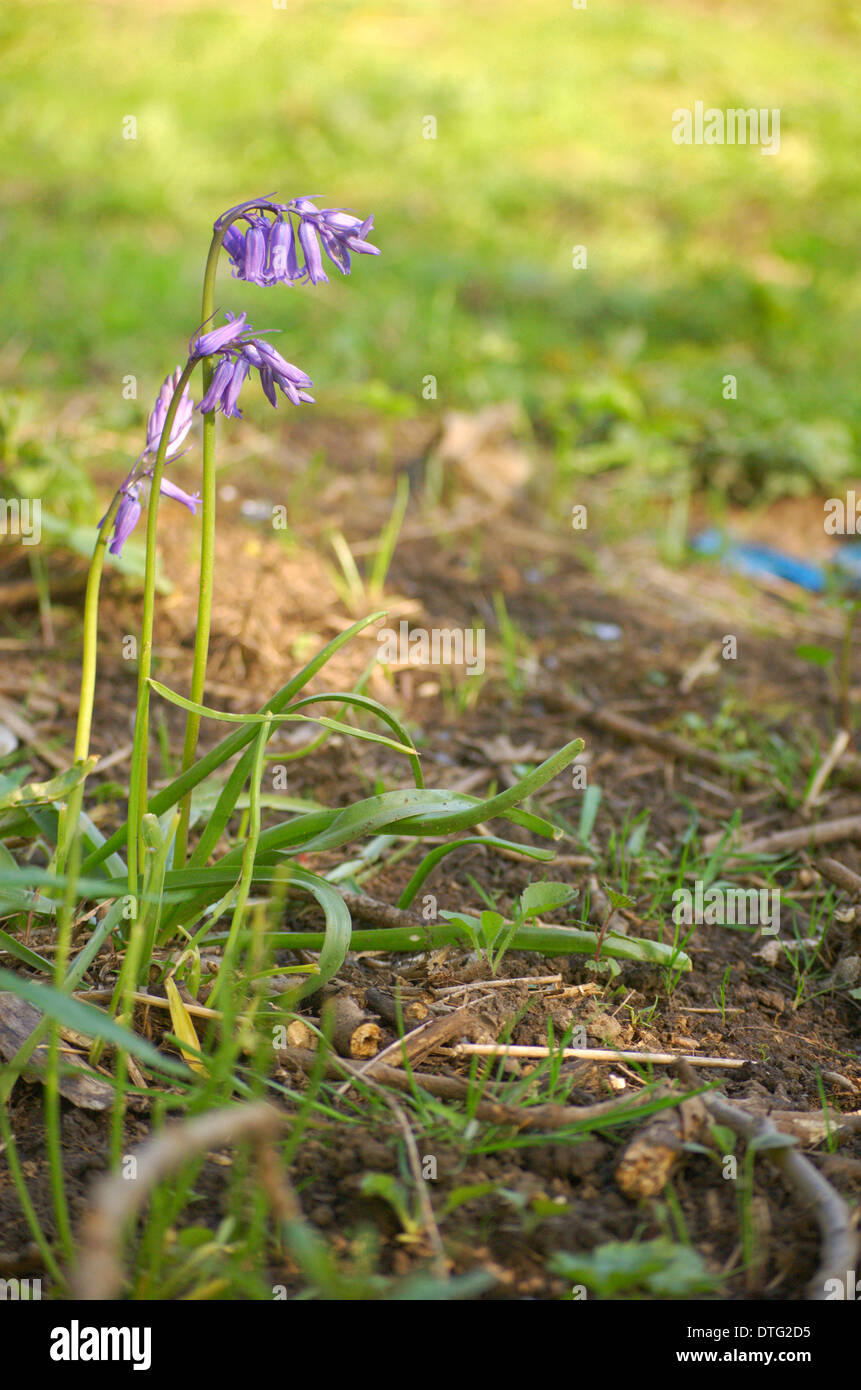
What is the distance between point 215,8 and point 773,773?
40.0 ft

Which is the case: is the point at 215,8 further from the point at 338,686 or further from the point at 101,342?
the point at 338,686

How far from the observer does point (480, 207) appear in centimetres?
753

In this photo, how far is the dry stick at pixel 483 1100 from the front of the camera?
4.67ft

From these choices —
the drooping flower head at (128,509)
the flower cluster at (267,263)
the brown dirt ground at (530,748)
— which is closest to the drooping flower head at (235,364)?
the flower cluster at (267,263)

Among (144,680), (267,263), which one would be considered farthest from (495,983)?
(267,263)

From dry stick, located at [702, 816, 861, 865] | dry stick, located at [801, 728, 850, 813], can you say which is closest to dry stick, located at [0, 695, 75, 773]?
dry stick, located at [702, 816, 861, 865]

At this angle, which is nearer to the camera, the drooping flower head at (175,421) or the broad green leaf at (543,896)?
the drooping flower head at (175,421)

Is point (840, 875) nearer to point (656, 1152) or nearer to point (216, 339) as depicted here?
point (656, 1152)

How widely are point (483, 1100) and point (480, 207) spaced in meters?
7.24

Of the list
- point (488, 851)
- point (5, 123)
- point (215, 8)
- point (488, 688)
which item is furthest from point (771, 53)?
point (488, 851)

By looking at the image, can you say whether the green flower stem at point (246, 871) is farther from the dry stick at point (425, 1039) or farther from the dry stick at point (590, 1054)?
the dry stick at point (590, 1054)

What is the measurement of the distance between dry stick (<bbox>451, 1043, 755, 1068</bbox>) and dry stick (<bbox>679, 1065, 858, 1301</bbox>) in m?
0.09

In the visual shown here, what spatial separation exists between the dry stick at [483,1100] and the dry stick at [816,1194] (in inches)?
4.5

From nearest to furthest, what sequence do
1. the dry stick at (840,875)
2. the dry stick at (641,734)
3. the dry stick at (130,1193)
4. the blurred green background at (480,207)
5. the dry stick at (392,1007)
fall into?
the dry stick at (130,1193), the dry stick at (392,1007), the dry stick at (840,875), the dry stick at (641,734), the blurred green background at (480,207)
